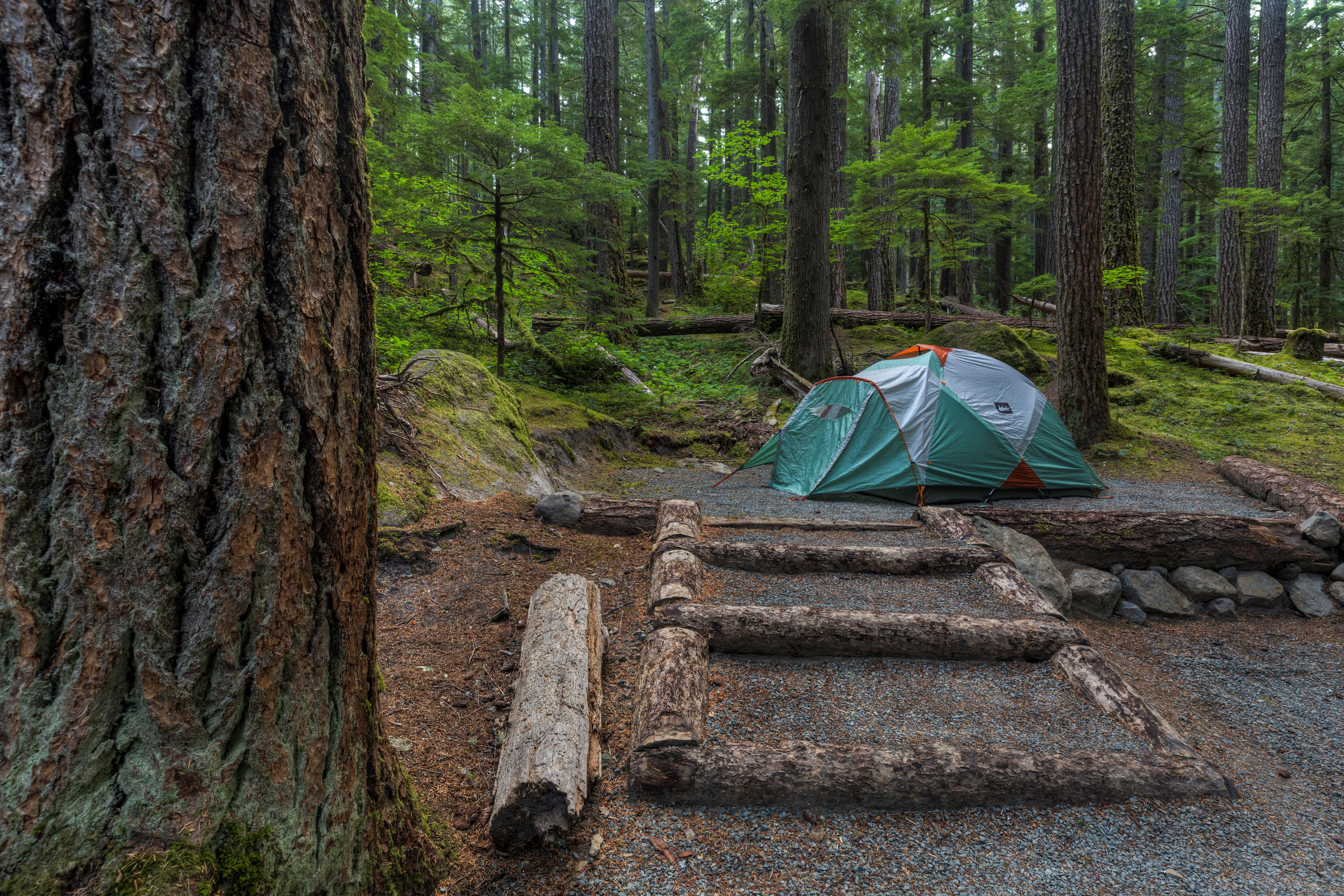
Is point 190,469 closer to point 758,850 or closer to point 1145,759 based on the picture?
point 758,850

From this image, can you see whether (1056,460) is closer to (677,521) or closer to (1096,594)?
A: (1096,594)

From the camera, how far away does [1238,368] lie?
394 inches

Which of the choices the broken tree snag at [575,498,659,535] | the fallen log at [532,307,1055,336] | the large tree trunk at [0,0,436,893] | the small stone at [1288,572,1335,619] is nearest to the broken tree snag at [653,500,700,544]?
the broken tree snag at [575,498,659,535]

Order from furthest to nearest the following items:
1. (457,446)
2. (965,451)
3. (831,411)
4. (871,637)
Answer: (831,411) < (965,451) < (457,446) < (871,637)

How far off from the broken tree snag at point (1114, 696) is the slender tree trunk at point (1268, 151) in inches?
548

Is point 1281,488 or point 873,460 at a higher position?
point 873,460

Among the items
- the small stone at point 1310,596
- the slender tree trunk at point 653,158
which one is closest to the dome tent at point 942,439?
the small stone at point 1310,596

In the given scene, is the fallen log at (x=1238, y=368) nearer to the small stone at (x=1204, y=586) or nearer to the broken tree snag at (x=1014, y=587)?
the small stone at (x=1204, y=586)

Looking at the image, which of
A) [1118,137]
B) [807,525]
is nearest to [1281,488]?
[807,525]

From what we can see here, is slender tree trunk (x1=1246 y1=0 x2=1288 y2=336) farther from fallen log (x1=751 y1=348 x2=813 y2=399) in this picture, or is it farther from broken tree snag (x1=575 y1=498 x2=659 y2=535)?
broken tree snag (x1=575 y1=498 x2=659 y2=535)

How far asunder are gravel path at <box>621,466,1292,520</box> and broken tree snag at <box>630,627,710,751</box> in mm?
2432

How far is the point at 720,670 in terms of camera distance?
3.02m

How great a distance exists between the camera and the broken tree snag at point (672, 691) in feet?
7.69

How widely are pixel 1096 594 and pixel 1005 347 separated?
21.3 ft
